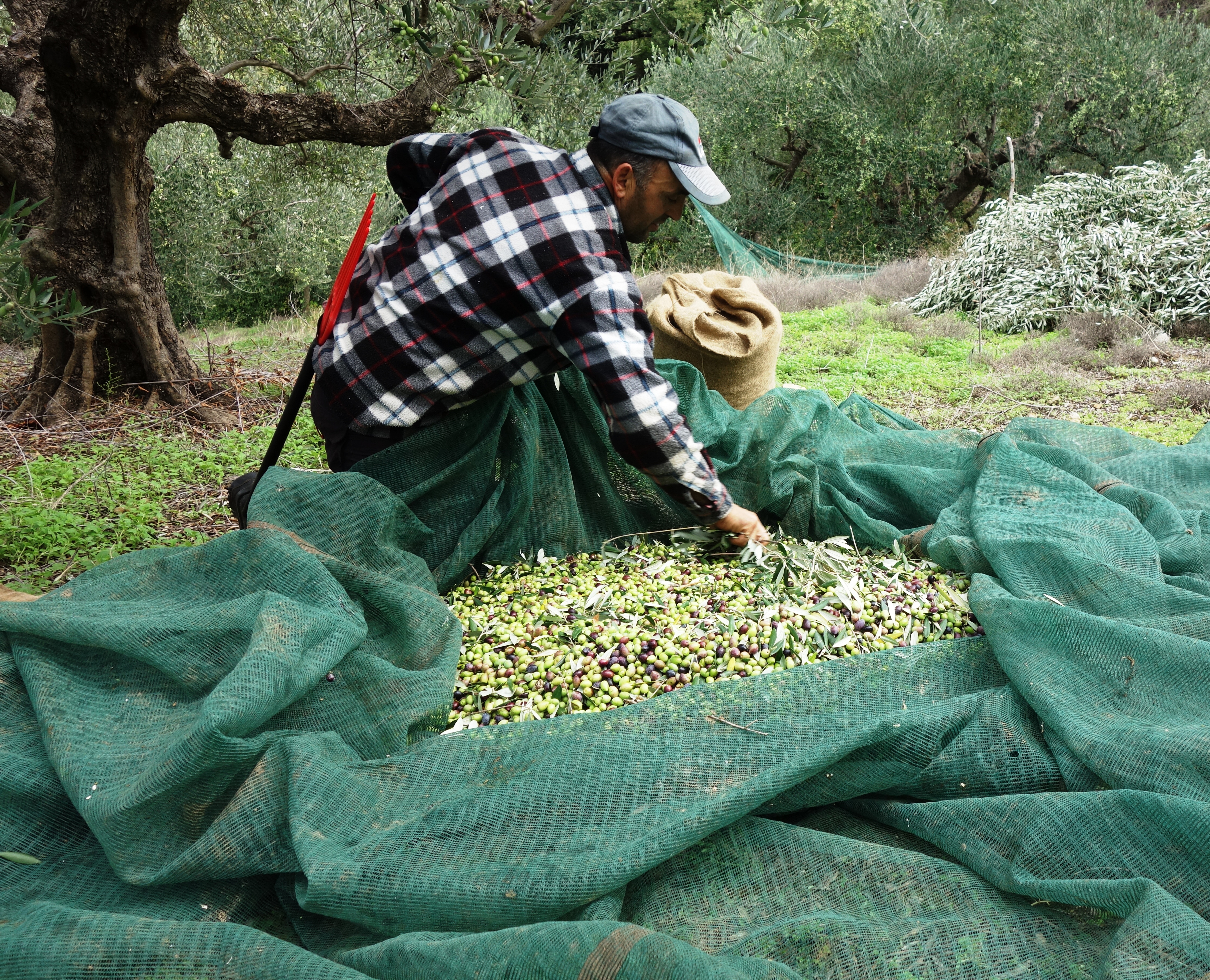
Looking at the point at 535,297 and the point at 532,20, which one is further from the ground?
the point at 532,20

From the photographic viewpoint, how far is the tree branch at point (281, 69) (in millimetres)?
5227

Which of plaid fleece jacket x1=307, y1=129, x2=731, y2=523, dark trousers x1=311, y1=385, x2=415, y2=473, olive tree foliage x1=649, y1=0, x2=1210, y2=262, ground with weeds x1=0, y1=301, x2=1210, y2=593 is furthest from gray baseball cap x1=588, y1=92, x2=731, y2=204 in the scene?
olive tree foliage x1=649, y1=0, x2=1210, y2=262

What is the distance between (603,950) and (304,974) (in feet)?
1.41

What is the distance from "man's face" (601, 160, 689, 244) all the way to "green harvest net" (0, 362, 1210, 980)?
1109 millimetres

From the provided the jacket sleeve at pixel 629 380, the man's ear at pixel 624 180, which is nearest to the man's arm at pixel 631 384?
the jacket sleeve at pixel 629 380

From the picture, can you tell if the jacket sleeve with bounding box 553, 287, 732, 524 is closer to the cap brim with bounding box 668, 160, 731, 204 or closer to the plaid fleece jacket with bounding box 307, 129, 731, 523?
the plaid fleece jacket with bounding box 307, 129, 731, 523

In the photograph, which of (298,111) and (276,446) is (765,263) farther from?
(276,446)

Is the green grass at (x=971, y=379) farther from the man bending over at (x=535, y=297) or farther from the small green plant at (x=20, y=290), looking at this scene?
the small green plant at (x=20, y=290)

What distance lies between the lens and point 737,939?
147 centimetres

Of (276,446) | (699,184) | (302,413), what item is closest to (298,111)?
(302,413)

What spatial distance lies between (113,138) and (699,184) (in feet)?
12.3

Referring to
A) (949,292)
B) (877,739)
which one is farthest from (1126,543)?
(949,292)

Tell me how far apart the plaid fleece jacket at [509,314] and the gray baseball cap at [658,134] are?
12cm

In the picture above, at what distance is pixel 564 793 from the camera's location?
1667 mm
